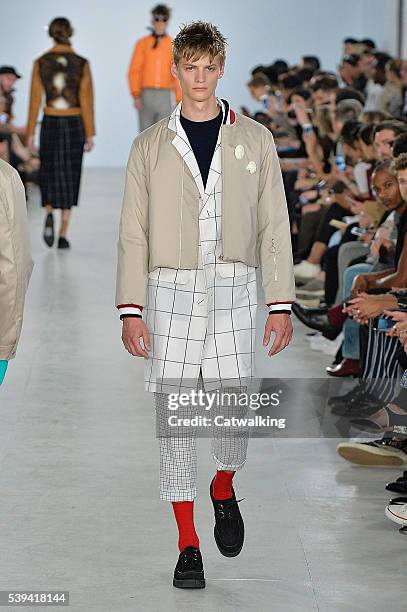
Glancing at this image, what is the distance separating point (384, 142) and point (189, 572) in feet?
9.94

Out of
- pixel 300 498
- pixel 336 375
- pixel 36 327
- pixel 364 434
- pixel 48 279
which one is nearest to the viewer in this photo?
pixel 300 498

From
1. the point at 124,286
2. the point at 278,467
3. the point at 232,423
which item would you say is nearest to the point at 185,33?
the point at 124,286

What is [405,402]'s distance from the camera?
4.07 m

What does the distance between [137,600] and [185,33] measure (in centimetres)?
119

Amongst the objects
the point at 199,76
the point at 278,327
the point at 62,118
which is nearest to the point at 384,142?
the point at 278,327

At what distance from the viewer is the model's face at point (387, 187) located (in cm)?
479

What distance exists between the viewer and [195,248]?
2916mm

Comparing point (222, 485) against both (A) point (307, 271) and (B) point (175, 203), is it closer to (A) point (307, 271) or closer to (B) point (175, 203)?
(B) point (175, 203)

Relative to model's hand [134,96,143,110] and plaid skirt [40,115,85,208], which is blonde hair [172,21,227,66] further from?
model's hand [134,96,143,110]

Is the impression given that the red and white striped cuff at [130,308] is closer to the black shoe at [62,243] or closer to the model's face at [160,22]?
the black shoe at [62,243]

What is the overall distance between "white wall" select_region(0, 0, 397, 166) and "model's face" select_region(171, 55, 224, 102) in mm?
14043

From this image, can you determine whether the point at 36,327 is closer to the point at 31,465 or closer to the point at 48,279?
the point at 48,279

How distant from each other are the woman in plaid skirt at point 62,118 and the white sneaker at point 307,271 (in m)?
2.14

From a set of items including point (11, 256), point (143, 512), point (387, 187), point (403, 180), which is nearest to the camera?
point (11, 256)
